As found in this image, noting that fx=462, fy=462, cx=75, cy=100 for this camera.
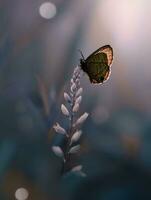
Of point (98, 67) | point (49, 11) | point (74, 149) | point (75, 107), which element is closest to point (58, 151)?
point (74, 149)

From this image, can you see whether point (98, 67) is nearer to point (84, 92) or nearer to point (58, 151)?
point (84, 92)

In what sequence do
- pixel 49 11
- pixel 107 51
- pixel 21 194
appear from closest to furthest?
1. pixel 107 51
2. pixel 21 194
3. pixel 49 11

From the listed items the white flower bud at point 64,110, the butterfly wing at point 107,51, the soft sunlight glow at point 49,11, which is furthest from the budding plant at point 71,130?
the soft sunlight glow at point 49,11

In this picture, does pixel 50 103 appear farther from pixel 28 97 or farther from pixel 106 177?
pixel 106 177

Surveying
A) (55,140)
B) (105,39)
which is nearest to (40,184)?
(55,140)

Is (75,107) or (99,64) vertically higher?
(99,64)

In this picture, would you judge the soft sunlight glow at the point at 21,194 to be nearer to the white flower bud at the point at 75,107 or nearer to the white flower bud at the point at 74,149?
the white flower bud at the point at 74,149

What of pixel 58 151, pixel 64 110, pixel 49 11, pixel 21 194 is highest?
pixel 49 11
